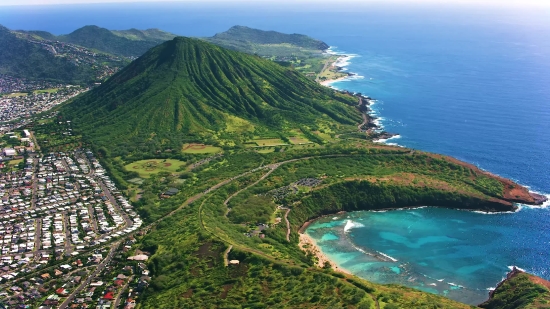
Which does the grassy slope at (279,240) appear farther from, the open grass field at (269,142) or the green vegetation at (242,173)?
the open grass field at (269,142)

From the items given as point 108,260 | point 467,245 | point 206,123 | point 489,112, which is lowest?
point 108,260

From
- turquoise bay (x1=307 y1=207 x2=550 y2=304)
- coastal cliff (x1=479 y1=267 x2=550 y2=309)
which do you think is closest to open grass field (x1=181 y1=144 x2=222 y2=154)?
turquoise bay (x1=307 y1=207 x2=550 y2=304)

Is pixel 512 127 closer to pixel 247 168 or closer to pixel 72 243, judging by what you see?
pixel 247 168

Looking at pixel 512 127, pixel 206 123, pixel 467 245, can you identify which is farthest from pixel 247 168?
pixel 512 127

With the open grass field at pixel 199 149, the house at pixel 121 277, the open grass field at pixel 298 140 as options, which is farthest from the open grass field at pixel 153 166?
the house at pixel 121 277

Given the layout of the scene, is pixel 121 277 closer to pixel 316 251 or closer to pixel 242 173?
pixel 316 251

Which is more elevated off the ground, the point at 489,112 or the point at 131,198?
the point at 489,112

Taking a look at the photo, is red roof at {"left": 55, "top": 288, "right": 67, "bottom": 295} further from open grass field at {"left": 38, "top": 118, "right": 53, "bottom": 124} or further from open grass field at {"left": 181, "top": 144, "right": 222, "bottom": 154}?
open grass field at {"left": 38, "top": 118, "right": 53, "bottom": 124}
